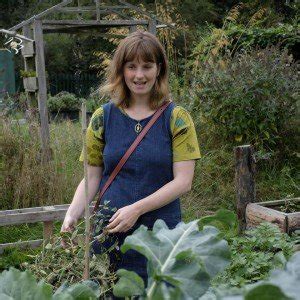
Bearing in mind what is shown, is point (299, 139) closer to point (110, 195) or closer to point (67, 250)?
point (110, 195)

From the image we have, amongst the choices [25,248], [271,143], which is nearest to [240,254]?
[25,248]

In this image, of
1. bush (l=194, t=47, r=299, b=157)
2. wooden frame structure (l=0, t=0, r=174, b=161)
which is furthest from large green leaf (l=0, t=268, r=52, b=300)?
bush (l=194, t=47, r=299, b=157)

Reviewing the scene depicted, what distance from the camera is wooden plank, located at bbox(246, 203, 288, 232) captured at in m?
5.16

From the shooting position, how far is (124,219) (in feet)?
8.01

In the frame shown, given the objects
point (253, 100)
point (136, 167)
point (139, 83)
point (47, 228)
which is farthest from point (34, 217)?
point (253, 100)

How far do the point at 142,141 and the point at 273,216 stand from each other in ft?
9.33

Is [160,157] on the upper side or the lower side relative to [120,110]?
lower

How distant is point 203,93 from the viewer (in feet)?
24.3

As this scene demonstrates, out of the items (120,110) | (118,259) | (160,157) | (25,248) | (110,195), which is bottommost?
(25,248)

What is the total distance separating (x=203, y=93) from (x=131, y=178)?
483 cm

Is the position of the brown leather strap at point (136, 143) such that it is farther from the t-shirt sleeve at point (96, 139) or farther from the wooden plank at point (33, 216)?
the wooden plank at point (33, 216)

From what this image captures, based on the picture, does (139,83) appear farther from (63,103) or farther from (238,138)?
(63,103)

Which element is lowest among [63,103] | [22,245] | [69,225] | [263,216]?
[63,103]

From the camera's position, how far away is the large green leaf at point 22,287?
1.00 metres
